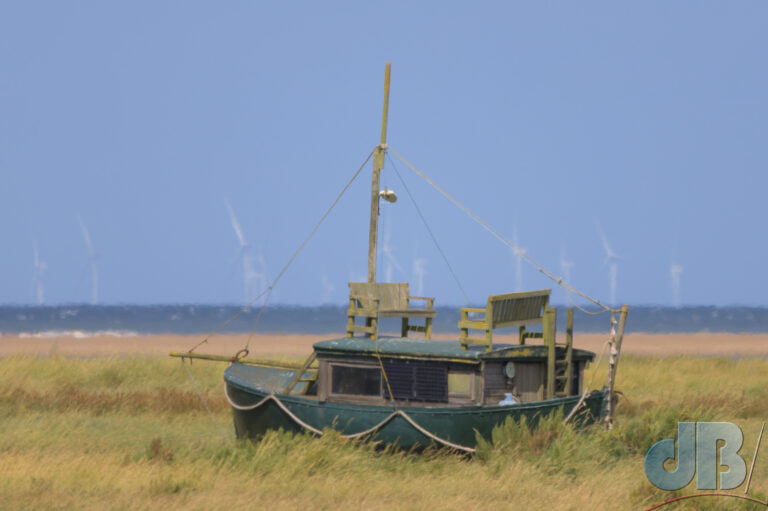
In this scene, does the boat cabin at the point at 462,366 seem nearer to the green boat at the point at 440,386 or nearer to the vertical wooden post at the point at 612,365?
the green boat at the point at 440,386

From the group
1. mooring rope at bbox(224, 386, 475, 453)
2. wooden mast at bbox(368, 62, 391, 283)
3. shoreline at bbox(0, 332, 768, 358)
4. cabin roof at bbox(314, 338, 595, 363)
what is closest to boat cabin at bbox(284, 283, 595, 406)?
cabin roof at bbox(314, 338, 595, 363)

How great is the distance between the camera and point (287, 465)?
16.0 meters

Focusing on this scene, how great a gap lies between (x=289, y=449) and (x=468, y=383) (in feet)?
11.1

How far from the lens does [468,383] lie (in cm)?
1803

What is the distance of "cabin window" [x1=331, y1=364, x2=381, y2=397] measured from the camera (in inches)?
735

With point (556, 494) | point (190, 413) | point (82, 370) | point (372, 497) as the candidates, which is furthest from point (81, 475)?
point (82, 370)

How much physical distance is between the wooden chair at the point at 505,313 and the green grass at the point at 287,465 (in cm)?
172

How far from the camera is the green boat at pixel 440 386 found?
1783cm

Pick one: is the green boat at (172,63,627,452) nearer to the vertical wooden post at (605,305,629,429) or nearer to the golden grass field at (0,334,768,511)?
the vertical wooden post at (605,305,629,429)

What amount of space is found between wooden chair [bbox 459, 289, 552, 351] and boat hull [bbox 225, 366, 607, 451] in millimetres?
1244

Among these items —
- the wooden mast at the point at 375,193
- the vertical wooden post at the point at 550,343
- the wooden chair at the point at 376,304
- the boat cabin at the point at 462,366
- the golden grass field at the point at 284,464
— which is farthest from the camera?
the wooden mast at the point at 375,193

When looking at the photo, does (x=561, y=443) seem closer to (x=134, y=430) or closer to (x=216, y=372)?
(x=134, y=430)

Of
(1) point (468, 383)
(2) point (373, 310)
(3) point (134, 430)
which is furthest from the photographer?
(3) point (134, 430)

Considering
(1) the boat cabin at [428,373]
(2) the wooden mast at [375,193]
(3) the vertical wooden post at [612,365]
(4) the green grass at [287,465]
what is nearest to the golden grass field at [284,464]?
(4) the green grass at [287,465]
